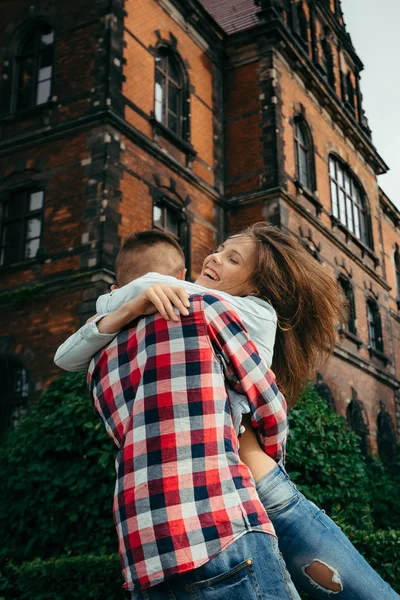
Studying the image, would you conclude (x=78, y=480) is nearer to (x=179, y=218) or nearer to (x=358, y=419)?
(x=179, y=218)

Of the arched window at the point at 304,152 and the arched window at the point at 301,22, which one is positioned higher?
the arched window at the point at 301,22

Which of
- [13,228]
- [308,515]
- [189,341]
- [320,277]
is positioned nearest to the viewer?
[189,341]

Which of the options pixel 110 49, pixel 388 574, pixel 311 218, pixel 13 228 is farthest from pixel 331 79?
pixel 388 574

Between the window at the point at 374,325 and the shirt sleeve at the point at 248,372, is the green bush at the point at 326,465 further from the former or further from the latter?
the window at the point at 374,325

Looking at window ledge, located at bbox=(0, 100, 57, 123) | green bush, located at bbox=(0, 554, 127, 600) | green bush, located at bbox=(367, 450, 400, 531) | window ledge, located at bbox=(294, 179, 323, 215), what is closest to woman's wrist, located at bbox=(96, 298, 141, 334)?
green bush, located at bbox=(0, 554, 127, 600)

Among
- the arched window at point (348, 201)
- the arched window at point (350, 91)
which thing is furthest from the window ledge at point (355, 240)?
the arched window at point (350, 91)

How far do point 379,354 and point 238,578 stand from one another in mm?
20286

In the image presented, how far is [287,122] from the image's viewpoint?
714 inches

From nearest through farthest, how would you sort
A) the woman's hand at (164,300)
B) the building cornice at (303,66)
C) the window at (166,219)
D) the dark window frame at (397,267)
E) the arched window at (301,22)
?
the woman's hand at (164,300)
the window at (166,219)
the building cornice at (303,66)
the arched window at (301,22)
the dark window frame at (397,267)

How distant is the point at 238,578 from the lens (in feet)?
5.36

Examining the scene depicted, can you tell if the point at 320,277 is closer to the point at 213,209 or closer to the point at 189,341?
the point at 189,341

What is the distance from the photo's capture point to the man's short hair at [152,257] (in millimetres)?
2285

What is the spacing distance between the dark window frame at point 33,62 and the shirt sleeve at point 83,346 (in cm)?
1355

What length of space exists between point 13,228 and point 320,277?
12.9m
